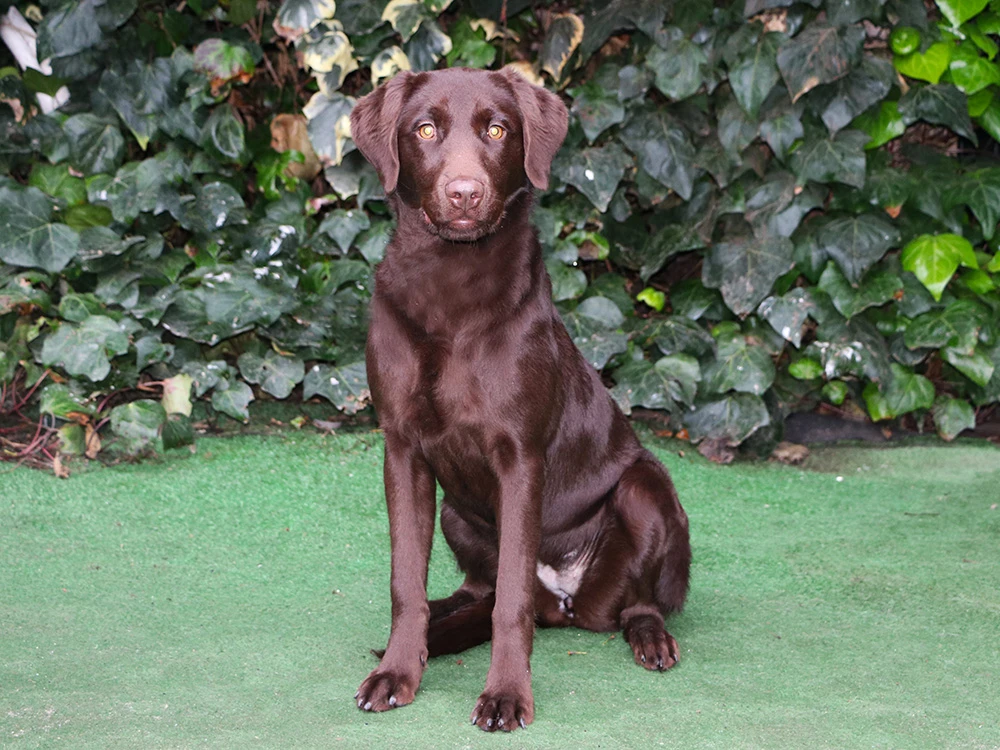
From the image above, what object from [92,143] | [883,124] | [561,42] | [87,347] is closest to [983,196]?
[883,124]

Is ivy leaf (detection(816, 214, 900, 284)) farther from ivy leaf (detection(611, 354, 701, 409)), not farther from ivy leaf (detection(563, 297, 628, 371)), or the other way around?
ivy leaf (detection(563, 297, 628, 371))

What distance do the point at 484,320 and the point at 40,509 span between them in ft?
6.89

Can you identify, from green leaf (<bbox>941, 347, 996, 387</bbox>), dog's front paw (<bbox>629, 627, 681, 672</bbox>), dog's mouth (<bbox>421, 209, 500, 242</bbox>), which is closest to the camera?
dog's mouth (<bbox>421, 209, 500, 242</bbox>)

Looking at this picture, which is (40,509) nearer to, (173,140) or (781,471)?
(173,140)

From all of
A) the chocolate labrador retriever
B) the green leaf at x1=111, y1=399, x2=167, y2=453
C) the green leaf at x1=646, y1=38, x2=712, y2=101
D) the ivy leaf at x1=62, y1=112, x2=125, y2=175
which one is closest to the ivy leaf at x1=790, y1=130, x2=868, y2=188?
the green leaf at x1=646, y1=38, x2=712, y2=101

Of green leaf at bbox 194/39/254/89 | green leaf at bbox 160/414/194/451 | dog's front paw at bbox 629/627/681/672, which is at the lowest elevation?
green leaf at bbox 160/414/194/451

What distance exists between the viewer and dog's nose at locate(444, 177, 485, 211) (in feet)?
7.84

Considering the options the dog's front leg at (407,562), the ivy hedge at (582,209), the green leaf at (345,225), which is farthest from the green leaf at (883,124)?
the dog's front leg at (407,562)

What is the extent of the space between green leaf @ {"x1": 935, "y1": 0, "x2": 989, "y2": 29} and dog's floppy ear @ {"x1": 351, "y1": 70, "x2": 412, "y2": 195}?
113 inches

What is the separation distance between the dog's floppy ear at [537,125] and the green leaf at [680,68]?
2.03 metres

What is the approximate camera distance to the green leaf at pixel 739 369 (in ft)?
15.3

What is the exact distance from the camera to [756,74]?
4469 millimetres

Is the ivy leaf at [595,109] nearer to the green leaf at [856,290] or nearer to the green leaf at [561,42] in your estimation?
the green leaf at [561,42]

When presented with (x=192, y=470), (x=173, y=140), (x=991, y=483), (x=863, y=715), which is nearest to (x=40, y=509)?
(x=192, y=470)
